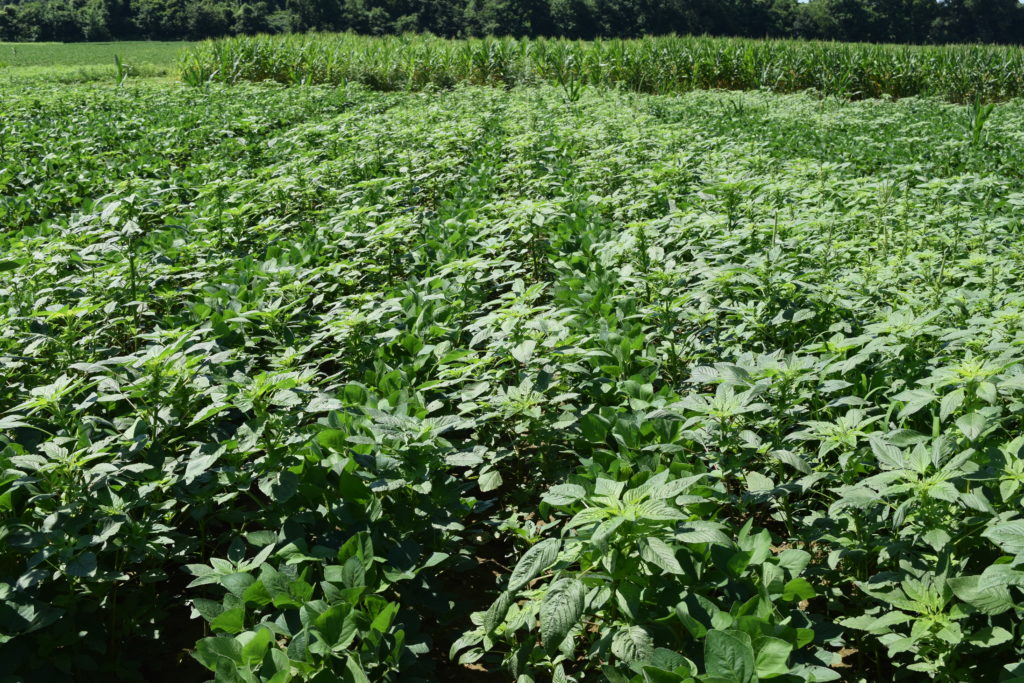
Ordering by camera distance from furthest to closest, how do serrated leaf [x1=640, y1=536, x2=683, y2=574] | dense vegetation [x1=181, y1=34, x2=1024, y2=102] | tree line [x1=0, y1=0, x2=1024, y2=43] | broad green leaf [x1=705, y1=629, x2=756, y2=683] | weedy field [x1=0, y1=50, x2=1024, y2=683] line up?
tree line [x1=0, y1=0, x2=1024, y2=43]
dense vegetation [x1=181, y1=34, x2=1024, y2=102]
weedy field [x1=0, y1=50, x2=1024, y2=683]
serrated leaf [x1=640, y1=536, x2=683, y2=574]
broad green leaf [x1=705, y1=629, x2=756, y2=683]

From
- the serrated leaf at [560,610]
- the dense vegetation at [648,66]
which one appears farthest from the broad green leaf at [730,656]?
the dense vegetation at [648,66]

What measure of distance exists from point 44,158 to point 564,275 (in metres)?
6.81

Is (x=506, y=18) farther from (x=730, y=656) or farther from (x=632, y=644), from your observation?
(x=730, y=656)

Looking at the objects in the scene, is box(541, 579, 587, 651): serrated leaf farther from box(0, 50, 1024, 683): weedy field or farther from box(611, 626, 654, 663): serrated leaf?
box(611, 626, 654, 663): serrated leaf

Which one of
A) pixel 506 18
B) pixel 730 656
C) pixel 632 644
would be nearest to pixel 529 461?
pixel 632 644

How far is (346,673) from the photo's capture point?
1.67m

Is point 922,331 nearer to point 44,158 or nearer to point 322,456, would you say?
point 322,456

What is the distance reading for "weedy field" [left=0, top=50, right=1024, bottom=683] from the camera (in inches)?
68.3

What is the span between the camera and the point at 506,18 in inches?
1861

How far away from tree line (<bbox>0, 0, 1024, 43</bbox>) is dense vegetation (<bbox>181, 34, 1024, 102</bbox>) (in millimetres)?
25641

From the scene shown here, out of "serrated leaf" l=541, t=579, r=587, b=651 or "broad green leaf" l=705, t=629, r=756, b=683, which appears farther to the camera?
"serrated leaf" l=541, t=579, r=587, b=651

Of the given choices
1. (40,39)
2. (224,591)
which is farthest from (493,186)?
(40,39)

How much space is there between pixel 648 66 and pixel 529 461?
19.5 m

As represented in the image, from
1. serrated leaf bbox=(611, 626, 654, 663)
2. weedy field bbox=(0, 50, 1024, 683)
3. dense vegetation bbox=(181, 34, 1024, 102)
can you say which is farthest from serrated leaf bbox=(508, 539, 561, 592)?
dense vegetation bbox=(181, 34, 1024, 102)
